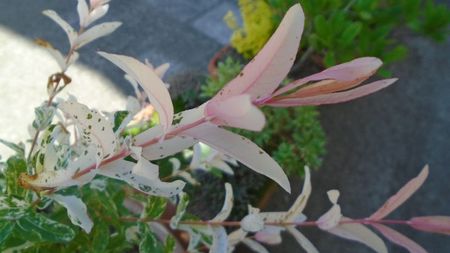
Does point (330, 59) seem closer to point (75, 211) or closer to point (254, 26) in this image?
point (254, 26)

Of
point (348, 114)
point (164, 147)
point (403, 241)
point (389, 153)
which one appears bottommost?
point (389, 153)

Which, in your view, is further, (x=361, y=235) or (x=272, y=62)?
(x=361, y=235)

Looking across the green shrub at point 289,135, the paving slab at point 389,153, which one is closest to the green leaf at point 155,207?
the green shrub at point 289,135

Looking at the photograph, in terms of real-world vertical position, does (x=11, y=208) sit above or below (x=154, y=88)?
below

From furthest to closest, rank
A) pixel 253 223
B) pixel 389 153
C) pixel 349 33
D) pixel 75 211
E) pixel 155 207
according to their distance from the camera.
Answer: pixel 389 153, pixel 349 33, pixel 155 207, pixel 253 223, pixel 75 211

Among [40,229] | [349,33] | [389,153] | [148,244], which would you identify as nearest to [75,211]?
[40,229]

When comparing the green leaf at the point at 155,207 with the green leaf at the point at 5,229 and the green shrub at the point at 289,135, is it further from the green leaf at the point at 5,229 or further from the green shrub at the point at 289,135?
the green shrub at the point at 289,135

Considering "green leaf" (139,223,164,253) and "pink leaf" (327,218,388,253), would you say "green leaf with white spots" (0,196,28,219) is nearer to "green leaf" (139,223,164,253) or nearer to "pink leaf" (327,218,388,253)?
"green leaf" (139,223,164,253)
